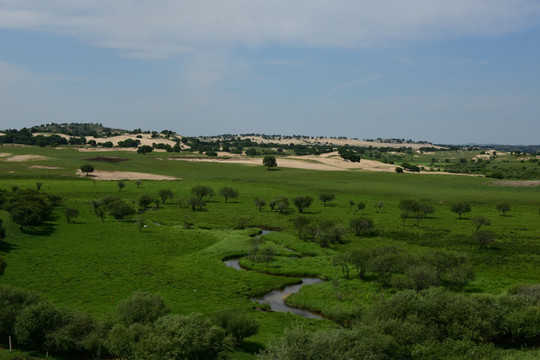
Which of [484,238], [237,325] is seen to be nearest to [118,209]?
[237,325]

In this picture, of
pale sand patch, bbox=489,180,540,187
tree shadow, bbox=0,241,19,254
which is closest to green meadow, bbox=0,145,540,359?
tree shadow, bbox=0,241,19,254

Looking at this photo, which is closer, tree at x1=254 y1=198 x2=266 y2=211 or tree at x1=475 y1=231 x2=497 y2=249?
tree at x1=475 y1=231 x2=497 y2=249

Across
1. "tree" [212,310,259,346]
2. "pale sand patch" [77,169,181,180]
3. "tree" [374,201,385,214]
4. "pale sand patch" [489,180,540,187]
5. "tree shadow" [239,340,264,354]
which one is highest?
"pale sand patch" [489,180,540,187]

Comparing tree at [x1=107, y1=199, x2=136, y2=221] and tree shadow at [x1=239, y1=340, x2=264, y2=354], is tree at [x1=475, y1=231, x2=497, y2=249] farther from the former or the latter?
tree at [x1=107, y1=199, x2=136, y2=221]

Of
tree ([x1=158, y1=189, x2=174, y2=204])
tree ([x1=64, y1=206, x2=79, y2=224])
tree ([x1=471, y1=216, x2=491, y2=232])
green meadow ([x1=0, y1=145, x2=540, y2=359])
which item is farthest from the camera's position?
tree ([x1=158, y1=189, x2=174, y2=204])

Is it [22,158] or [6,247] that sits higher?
[22,158]

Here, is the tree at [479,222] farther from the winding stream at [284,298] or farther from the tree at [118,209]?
the tree at [118,209]

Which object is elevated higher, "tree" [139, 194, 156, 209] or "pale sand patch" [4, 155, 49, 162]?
"pale sand patch" [4, 155, 49, 162]

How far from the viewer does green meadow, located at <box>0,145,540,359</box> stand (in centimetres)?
4609

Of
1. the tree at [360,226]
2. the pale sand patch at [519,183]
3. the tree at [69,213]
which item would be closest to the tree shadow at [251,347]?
the tree at [360,226]

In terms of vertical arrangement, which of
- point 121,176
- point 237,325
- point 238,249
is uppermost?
point 121,176

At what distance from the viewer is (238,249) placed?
69000 mm

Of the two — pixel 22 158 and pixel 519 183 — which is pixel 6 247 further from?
pixel 519 183

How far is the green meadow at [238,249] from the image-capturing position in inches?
1815
